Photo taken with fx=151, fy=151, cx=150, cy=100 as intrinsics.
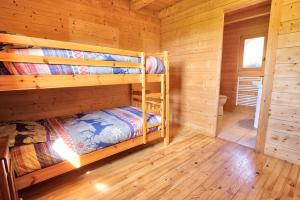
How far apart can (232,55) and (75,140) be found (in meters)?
4.78

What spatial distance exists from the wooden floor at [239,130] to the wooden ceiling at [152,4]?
296 cm

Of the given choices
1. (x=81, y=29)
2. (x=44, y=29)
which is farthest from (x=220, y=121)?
(x=44, y=29)

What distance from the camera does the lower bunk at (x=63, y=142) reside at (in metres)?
1.35

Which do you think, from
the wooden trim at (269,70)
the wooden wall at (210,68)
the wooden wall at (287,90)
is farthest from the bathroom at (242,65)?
the wooden wall at (287,90)

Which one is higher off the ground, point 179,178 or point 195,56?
point 195,56

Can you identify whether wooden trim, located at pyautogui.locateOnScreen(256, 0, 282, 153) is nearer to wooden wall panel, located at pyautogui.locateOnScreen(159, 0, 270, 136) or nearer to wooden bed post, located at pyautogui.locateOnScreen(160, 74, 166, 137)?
wooden wall panel, located at pyautogui.locateOnScreen(159, 0, 270, 136)

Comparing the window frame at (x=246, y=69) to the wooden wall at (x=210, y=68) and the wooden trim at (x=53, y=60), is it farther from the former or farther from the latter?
the wooden trim at (x=53, y=60)

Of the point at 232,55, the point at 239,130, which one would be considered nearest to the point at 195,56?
the point at 239,130

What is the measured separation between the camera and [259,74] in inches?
163

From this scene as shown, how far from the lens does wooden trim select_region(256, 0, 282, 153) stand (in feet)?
6.65

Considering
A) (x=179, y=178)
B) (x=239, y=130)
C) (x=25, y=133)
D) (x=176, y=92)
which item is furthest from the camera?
(x=176, y=92)

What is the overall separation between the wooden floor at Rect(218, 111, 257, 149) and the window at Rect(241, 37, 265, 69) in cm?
143

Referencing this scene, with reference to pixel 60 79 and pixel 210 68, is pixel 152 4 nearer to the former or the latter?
pixel 210 68

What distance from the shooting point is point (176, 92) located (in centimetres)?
358
